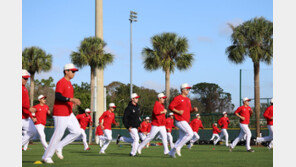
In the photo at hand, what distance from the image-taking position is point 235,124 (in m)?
36.0

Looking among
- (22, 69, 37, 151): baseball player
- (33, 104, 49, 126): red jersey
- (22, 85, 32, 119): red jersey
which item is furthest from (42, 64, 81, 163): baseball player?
(33, 104, 49, 126): red jersey

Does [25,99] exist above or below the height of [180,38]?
below

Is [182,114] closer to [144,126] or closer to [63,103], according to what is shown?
[63,103]

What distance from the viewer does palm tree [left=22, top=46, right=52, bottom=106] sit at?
39281mm

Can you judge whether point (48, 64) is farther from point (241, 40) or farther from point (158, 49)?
point (241, 40)

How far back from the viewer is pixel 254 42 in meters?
33.2

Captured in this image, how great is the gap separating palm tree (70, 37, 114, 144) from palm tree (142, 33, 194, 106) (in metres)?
5.58

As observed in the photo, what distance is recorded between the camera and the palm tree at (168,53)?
40219mm

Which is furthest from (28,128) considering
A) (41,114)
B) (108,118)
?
(108,118)

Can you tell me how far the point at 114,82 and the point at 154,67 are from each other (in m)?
73.9

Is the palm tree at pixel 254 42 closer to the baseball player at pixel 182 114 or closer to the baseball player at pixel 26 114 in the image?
the baseball player at pixel 182 114

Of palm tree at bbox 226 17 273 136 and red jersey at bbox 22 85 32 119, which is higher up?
palm tree at bbox 226 17 273 136

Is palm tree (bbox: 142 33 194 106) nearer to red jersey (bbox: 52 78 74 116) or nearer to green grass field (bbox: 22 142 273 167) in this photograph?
green grass field (bbox: 22 142 273 167)

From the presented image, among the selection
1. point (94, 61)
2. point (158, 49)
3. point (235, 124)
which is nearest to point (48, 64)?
point (94, 61)
